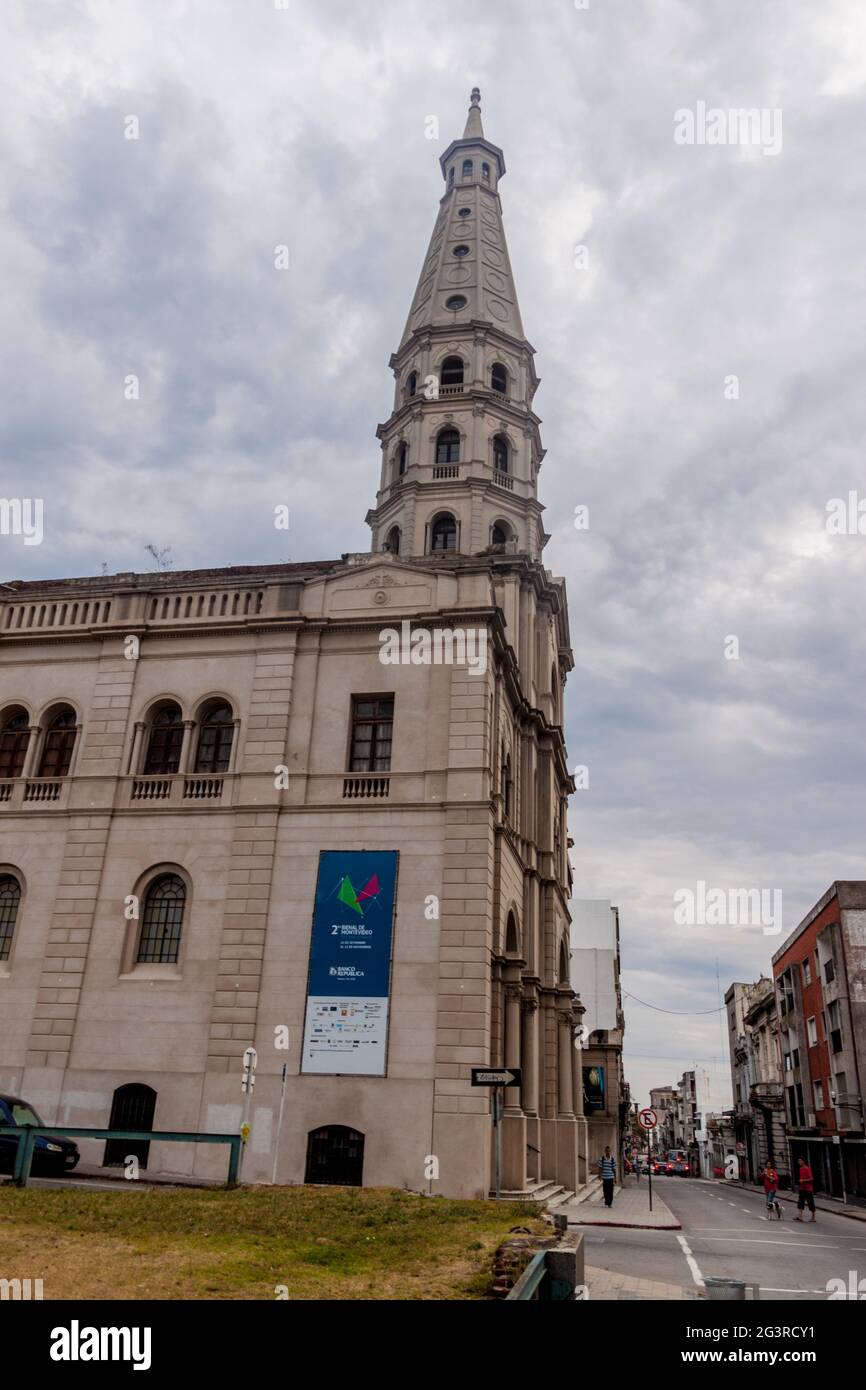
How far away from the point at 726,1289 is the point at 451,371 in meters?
40.7

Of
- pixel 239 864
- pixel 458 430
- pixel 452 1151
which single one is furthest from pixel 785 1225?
pixel 458 430

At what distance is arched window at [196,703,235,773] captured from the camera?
1186 inches

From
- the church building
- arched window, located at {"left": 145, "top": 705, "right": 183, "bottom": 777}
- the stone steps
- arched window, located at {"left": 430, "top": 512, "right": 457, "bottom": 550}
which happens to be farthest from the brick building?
arched window, located at {"left": 145, "top": 705, "right": 183, "bottom": 777}

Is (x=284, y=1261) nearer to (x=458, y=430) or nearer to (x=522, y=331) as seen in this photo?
(x=458, y=430)

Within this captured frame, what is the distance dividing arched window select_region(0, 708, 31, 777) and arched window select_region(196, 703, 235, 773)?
5903mm

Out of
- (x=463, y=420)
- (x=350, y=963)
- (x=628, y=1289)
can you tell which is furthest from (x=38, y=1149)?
(x=463, y=420)

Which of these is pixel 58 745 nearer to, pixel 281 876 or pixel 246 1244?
pixel 281 876

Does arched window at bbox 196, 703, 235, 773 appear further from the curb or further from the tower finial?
the tower finial

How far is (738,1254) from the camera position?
64.4 ft

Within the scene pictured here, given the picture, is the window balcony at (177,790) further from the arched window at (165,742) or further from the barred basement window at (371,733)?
the barred basement window at (371,733)

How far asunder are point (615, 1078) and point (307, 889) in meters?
47.7

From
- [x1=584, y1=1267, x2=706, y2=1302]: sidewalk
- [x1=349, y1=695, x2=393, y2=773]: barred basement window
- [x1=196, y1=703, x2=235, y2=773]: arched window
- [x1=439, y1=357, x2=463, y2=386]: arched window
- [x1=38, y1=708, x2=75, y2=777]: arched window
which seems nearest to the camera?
[x1=584, y1=1267, x2=706, y2=1302]: sidewalk

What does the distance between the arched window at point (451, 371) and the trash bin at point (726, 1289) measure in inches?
1566

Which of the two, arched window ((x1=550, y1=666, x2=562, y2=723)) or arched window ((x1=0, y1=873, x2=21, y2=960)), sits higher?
arched window ((x1=550, y1=666, x2=562, y2=723))
